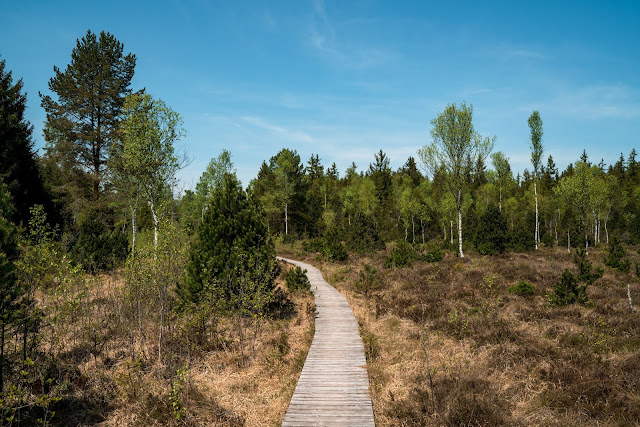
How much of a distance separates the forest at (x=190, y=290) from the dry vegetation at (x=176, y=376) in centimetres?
5

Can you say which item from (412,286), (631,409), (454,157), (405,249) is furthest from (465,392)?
(454,157)

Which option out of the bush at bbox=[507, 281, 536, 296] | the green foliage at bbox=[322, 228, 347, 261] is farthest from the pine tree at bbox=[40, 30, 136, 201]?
Answer: the bush at bbox=[507, 281, 536, 296]

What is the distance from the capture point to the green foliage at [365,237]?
29188 mm

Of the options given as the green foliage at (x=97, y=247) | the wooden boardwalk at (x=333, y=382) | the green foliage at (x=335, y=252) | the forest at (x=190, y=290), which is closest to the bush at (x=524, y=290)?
the forest at (x=190, y=290)

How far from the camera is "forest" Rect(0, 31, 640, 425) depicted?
689 centimetres

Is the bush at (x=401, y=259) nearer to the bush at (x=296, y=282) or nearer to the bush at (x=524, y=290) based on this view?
the bush at (x=524, y=290)

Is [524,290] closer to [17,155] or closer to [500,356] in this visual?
[500,356]

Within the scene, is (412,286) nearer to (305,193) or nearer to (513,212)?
(305,193)

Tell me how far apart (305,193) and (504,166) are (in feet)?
101

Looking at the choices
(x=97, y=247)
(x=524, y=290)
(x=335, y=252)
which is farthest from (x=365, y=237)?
(x=97, y=247)

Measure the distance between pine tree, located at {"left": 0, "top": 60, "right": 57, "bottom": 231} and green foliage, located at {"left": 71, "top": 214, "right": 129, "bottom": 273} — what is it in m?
5.62

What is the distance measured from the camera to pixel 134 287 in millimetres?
9195

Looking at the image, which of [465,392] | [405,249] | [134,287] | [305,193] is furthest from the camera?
[305,193]

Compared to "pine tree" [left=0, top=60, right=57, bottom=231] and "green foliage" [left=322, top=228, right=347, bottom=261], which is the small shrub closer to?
"green foliage" [left=322, top=228, right=347, bottom=261]
